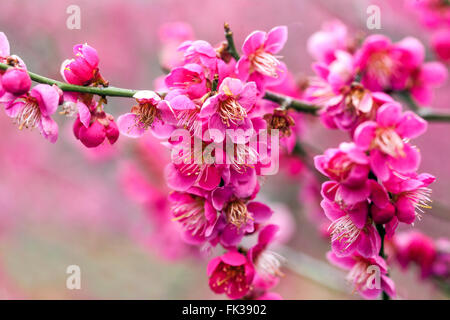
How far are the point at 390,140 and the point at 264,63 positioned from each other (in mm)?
288

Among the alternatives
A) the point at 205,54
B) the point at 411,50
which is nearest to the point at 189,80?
the point at 205,54

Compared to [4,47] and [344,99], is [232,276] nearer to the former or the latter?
[344,99]

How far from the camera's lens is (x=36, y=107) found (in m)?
0.81

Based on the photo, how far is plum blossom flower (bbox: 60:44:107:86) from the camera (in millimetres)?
808

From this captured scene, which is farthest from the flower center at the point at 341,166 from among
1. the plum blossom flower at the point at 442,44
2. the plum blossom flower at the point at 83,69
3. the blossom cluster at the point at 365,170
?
the plum blossom flower at the point at 442,44

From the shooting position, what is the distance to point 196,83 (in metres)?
0.83

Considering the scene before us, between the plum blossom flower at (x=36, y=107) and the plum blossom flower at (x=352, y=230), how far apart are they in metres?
0.52

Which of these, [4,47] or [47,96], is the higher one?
[4,47]

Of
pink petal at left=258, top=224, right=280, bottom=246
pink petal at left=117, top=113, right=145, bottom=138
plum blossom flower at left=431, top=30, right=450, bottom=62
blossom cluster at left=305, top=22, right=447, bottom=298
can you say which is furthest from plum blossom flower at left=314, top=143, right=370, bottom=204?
plum blossom flower at left=431, top=30, right=450, bottom=62

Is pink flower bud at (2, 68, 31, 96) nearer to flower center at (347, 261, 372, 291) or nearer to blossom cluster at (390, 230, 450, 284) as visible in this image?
flower center at (347, 261, 372, 291)

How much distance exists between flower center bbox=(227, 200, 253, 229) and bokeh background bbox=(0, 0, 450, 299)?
183 cm

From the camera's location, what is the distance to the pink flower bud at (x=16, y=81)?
74cm
